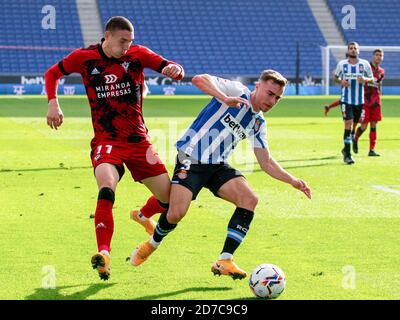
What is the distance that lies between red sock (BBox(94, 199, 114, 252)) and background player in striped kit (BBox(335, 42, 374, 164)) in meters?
10.4

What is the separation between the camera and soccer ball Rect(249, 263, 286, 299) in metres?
6.14

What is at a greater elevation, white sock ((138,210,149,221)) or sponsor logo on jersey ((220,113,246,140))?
sponsor logo on jersey ((220,113,246,140))

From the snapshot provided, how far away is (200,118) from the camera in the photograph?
287 inches

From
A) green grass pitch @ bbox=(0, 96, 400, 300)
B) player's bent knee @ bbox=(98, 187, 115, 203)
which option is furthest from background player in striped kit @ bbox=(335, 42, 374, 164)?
player's bent knee @ bbox=(98, 187, 115, 203)

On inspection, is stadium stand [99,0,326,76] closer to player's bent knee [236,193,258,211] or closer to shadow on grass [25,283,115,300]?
player's bent knee [236,193,258,211]

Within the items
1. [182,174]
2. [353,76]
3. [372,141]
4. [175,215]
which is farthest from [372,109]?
[175,215]

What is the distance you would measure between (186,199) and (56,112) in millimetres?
1283

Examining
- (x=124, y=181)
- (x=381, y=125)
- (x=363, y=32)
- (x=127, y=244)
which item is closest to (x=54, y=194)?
(x=124, y=181)

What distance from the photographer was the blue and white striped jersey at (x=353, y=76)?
55.3 feet

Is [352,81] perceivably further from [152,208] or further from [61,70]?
[61,70]

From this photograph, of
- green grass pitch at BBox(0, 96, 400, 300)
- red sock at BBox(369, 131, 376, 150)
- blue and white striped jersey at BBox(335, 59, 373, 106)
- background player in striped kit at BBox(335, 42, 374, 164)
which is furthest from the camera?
red sock at BBox(369, 131, 376, 150)

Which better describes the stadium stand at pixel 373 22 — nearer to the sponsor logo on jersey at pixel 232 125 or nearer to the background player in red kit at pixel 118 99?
the background player in red kit at pixel 118 99

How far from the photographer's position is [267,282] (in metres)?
6.15

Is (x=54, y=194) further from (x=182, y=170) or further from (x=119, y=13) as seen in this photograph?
(x=119, y=13)
